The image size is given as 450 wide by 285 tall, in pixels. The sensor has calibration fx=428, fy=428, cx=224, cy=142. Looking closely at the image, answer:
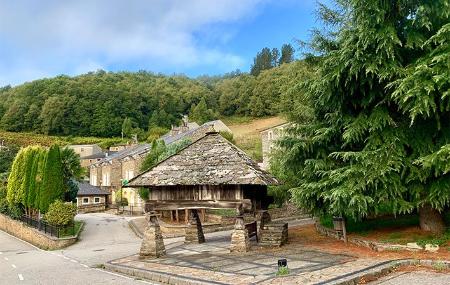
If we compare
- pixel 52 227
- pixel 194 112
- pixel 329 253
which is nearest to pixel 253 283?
pixel 329 253

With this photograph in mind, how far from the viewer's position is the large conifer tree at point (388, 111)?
13.8 m

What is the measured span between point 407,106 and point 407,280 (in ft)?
18.7

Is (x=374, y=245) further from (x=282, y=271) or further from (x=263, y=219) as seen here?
(x=263, y=219)

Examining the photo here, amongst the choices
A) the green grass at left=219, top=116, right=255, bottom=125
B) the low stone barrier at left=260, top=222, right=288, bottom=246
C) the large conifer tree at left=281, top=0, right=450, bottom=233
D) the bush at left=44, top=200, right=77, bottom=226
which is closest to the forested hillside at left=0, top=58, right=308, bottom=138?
the green grass at left=219, top=116, right=255, bottom=125

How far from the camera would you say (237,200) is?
1642cm

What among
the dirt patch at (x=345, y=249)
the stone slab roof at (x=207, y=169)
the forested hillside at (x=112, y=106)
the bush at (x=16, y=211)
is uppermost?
the forested hillside at (x=112, y=106)

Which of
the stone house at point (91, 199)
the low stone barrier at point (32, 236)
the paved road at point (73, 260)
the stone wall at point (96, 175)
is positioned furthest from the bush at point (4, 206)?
the stone wall at point (96, 175)

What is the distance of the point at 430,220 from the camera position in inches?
A: 620

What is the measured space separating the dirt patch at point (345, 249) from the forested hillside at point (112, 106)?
285ft

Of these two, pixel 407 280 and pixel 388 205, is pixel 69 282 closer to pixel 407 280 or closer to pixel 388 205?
pixel 407 280

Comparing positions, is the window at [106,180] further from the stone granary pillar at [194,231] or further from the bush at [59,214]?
the stone granary pillar at [194,231]

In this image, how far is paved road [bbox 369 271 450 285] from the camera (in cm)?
1052

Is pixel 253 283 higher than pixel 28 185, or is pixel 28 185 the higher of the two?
pixel 28 185

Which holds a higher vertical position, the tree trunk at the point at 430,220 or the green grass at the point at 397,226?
the tree trunk at the point at 430,220
